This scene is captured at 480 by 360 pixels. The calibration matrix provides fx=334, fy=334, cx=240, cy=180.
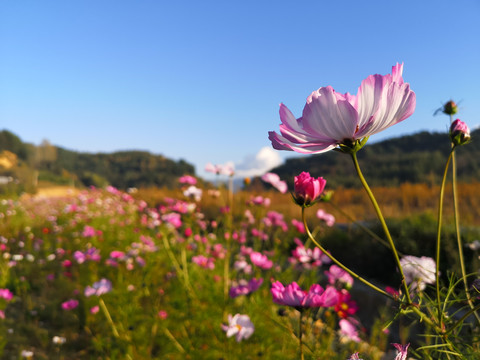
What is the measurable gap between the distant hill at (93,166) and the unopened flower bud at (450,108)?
944 inches

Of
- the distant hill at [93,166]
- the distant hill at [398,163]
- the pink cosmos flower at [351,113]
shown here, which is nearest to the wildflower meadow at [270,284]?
the pink cosmos flower at [351,113]

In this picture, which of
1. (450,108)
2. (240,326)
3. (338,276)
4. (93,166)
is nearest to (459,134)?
(450,108)

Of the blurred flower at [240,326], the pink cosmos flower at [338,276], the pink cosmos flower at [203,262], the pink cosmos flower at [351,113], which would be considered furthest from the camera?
the pink cosmos flower at [203,262]

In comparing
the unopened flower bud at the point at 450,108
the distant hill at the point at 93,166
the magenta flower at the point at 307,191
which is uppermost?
the distant hill at the point at 93,166

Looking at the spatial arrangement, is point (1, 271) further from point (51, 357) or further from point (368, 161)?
point (368, 161)

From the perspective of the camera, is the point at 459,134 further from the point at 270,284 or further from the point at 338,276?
the point at 270,284

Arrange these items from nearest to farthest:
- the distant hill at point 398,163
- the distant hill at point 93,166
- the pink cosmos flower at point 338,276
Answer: the pink cosmos flower at point 338,276, the distant hill at point 398,163, the distant hill at point 93,166

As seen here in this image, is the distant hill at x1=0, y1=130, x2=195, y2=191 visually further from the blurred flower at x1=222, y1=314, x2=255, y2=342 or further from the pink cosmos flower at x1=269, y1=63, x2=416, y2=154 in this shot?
the pink cosmos flower at x1=269, y1=63, x2=416, y2=154

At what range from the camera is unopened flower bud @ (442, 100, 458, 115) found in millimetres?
893

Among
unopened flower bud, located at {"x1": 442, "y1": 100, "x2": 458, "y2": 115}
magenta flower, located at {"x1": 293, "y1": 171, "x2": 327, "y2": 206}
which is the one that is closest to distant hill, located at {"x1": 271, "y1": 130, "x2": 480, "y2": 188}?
unopened flower bud, located at {"x1": 442, "y1": 100, "x2": 458, "y2": 115}

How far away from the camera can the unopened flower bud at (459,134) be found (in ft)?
2.12

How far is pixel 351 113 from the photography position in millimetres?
437

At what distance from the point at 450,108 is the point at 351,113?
0.64 meters

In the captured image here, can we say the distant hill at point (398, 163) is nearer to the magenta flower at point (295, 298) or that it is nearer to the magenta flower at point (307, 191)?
the magenta flower at point (295, 298)
